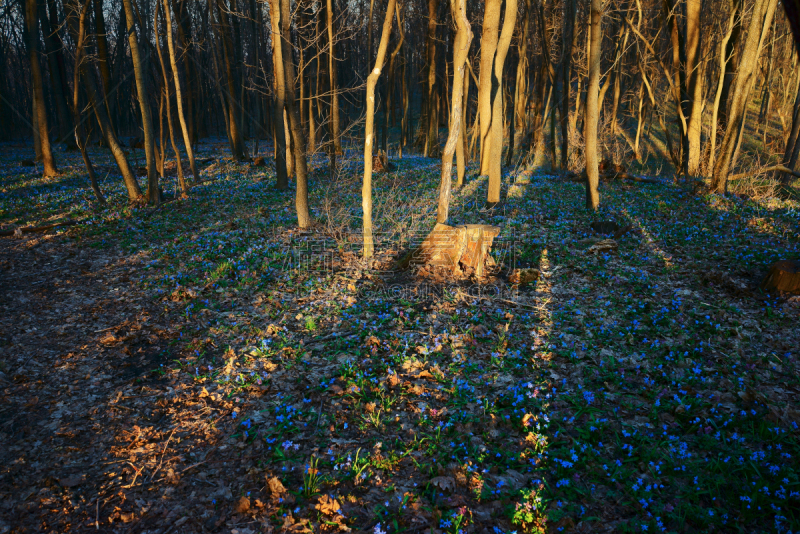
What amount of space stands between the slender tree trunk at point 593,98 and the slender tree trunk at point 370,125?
5.66m

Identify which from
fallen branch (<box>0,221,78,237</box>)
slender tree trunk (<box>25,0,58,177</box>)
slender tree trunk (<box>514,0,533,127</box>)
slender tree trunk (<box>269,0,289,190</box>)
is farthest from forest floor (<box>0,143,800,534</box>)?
slender tree trunk (<box>514,0,533,127</box>)

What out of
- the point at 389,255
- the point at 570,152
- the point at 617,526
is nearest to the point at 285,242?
the point at 389,255

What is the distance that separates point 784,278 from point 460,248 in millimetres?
4879

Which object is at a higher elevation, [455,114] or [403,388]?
[455,114]

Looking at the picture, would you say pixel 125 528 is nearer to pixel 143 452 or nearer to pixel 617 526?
pixel 143 452

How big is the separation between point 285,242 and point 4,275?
5502mm

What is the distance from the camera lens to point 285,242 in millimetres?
10344

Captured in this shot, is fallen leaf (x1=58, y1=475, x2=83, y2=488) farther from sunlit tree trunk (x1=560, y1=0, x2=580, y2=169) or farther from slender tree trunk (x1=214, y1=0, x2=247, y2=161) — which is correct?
slender tree trunk (x1=214, y1=0, x2=247, y2=161)

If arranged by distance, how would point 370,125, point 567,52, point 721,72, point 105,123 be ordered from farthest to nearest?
point 567,52
point 721,72
point 105,123
point 370,125

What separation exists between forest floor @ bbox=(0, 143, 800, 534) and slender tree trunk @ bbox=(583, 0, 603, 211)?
204 cm

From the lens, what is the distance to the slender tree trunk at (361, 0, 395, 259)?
7703 mm

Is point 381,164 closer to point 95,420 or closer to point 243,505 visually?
point 95,420

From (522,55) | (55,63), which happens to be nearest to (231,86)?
(55,63)

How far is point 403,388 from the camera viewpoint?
4883 millimetres
